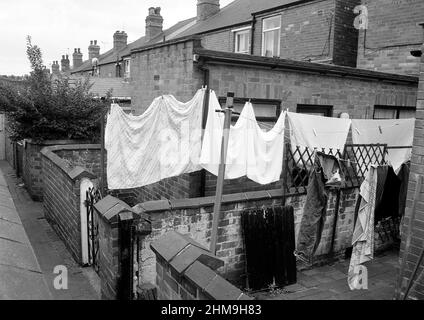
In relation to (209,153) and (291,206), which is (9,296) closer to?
(209,153)

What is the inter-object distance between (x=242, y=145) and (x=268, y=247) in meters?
1.60

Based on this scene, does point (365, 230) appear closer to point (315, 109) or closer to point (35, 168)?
point (315, 109)

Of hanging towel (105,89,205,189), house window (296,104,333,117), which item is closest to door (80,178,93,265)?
hanging towel (105,89,205,189)

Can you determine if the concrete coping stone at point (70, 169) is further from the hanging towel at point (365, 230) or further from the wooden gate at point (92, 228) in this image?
the hanging towel at point (365, 230)

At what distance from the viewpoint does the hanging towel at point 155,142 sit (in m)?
6.04

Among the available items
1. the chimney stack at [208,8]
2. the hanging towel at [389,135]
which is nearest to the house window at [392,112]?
the hanging towel at [389,135]

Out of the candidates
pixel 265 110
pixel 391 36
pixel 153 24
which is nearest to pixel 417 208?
pixel 265 110

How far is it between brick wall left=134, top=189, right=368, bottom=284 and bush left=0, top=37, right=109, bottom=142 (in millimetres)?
4771

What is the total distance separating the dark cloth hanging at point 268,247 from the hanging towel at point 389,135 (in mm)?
2510

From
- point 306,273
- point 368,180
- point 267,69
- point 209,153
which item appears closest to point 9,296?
point 209,153

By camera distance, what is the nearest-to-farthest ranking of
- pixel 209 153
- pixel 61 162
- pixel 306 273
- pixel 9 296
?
pixel 9 296 < pixel 209 153 < pixel 306 273 < pixel 61 162

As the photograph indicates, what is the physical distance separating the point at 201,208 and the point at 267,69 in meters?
3.20

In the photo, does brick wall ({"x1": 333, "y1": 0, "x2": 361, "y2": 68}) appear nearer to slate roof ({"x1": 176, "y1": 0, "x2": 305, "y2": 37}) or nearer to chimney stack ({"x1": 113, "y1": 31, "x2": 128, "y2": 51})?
slate roof ({"x1": 176, "y1": 0, "x2": 305, "y2": 37})

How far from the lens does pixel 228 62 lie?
6.47 meters
